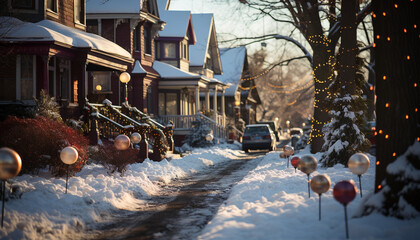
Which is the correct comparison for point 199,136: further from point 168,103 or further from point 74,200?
point 74,200

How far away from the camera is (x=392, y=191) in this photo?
7.34 m

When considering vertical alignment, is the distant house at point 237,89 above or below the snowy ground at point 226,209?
above

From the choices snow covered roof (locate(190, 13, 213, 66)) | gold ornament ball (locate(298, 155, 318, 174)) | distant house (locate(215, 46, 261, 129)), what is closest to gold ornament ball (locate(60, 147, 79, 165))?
gold ornament ball (locate(298, 155, 318, 174))

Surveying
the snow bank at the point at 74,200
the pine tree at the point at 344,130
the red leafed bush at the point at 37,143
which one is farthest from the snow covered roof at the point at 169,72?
the red leafed bush at the point at 37,143

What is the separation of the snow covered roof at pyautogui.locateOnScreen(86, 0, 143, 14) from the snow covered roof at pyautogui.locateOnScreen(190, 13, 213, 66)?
48.0ft

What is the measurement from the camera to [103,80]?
1142 inches

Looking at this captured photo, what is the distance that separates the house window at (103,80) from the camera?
28672 millimetres

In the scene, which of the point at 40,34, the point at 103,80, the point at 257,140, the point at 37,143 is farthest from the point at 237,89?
the point at 37,143

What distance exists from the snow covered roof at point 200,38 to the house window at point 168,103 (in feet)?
29.3

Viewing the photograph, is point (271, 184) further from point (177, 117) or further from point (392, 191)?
point (177, 117)

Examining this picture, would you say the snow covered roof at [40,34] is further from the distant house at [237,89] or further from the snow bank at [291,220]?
the distant house at [237,89]

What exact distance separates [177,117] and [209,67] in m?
17.2

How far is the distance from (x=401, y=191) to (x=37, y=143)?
833 cm

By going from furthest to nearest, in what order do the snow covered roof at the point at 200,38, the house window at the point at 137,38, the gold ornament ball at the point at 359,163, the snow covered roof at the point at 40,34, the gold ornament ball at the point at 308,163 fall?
the snow covered roof at the point at 200,38, the house window at the point at 137,38, the snow covered roof at the point at 40,34, the gold ornament ball at the point at 308,163, the gold ornament ball at the point at 359,163
